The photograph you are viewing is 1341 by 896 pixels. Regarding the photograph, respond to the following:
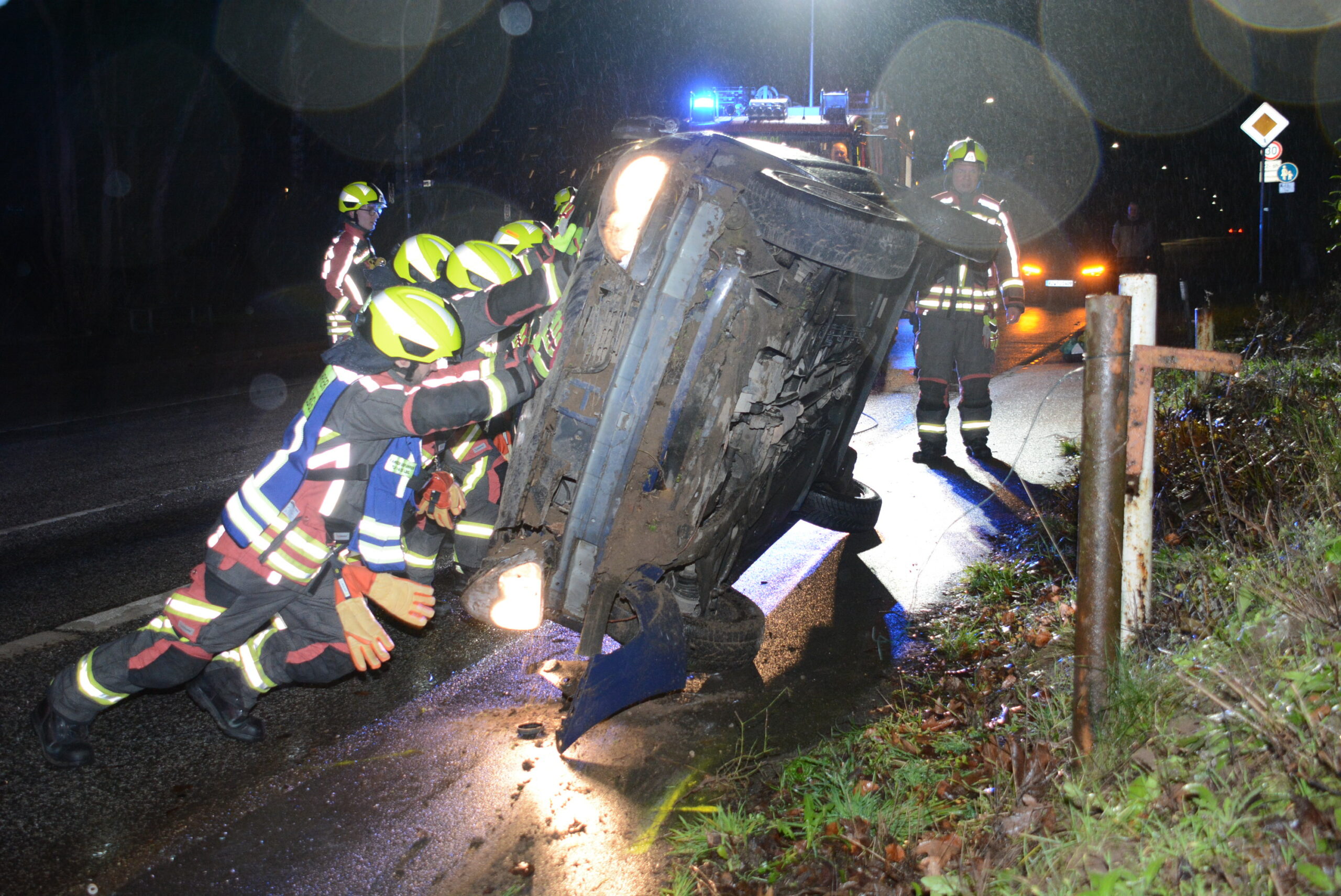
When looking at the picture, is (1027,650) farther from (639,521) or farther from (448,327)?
(448,327)

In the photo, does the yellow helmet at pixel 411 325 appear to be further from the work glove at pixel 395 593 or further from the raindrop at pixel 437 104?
the raindrop at pixel 437 104

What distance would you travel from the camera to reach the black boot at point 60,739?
3.07 metres

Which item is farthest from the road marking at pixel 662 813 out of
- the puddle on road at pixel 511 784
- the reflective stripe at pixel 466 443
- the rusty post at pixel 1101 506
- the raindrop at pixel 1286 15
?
the raindrop at pixel 1286 15

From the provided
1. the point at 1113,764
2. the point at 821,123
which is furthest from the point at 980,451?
the point at 1113,764

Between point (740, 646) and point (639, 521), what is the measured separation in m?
0.63

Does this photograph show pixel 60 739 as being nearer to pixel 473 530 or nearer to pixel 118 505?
pixel 473 530

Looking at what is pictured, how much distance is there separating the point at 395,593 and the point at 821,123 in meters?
7.00

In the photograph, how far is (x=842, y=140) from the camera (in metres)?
8.60

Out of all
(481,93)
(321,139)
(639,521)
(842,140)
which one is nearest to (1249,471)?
(639,521)

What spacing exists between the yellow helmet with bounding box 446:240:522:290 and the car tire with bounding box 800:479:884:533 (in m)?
1.73

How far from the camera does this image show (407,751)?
123 inches

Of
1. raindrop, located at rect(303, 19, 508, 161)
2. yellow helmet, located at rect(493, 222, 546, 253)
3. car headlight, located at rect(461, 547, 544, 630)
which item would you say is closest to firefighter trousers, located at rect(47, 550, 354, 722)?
car headlight, located at rect(461, 547, 544, 630)

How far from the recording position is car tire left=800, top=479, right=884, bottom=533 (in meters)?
4.74

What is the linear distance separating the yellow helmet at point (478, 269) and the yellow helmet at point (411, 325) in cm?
113
